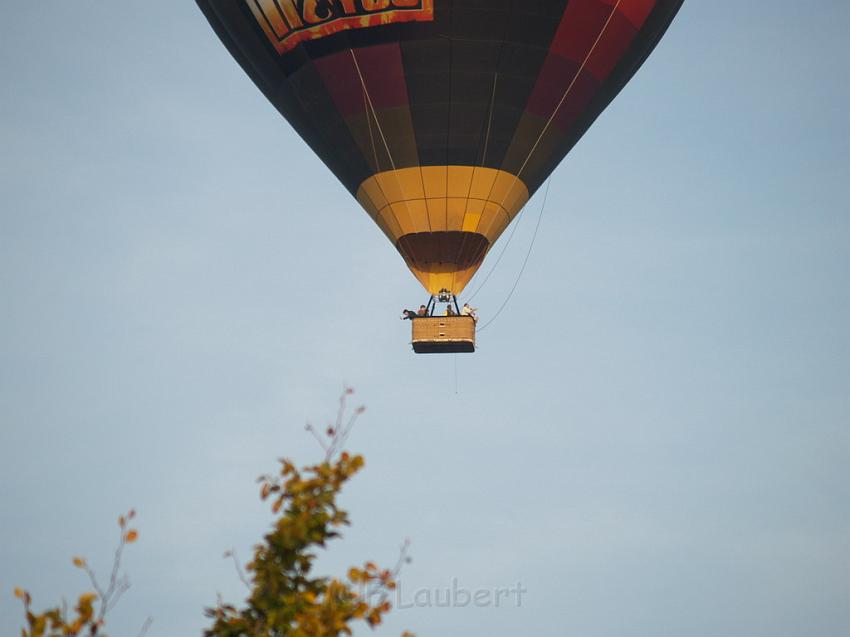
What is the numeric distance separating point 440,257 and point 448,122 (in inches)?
93.0

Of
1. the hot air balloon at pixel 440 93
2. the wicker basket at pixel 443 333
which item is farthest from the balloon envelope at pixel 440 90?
the wicker basket at pixel 443 333

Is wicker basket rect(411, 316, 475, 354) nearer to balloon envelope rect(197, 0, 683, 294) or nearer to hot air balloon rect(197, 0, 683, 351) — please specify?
hot air balloon rect(197, 0, 683, 351)

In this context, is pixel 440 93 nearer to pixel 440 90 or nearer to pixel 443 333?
pixel 440 90

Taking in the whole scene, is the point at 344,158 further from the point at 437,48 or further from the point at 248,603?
the point at 248,603

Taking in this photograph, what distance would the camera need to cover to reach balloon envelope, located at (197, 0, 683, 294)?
77.7 feet

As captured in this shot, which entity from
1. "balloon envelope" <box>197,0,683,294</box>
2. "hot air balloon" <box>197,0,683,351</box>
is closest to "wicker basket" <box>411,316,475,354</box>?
"hot air balloon" <box>197,0,683,351</box>

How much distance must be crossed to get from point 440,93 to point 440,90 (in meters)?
0.05

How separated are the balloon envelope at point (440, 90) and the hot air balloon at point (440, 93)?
0.08 ft

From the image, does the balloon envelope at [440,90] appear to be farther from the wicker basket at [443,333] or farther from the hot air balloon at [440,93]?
the wicker basket at [443,333]

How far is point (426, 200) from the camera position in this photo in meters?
24.6

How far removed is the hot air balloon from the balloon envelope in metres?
0.02

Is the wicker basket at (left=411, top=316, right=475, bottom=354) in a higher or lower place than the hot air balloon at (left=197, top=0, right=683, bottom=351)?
lower

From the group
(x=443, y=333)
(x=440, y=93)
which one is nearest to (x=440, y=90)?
(x=440, y=93)

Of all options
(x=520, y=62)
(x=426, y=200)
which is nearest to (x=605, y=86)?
(x=520, y=62)
